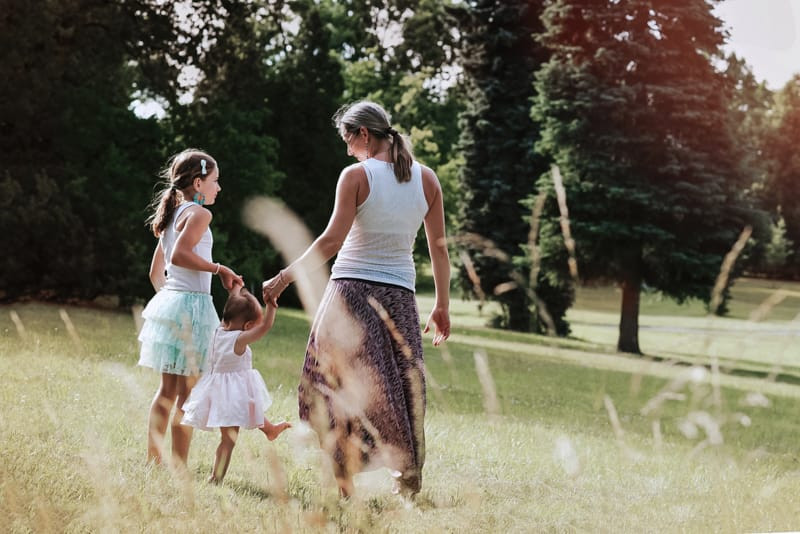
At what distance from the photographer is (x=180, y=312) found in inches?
154

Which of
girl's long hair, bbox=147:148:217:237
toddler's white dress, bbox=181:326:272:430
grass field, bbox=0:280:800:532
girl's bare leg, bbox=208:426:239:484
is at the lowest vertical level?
grass field, bbox=0:280:800:532

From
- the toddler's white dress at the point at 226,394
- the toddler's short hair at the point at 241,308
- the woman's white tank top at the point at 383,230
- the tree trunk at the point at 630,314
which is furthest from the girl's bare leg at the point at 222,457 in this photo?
the tree trunk at the point at 630,314

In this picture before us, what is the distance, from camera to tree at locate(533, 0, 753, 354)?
1565 centimetres

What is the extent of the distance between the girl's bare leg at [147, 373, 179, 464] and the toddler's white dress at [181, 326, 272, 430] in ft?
0.54

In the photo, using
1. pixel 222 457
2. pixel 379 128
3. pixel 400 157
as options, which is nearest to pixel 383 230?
pixel 400 157

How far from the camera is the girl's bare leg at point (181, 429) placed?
3.84 metres

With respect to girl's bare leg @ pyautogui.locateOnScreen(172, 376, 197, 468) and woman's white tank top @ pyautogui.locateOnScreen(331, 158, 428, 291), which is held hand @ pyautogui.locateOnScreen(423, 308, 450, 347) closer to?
woman's white tank top @ pyautogui.locateOnScreen(331, 158, 428, 291)

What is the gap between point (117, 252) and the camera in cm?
1512

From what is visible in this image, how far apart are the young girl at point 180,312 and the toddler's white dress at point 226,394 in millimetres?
111

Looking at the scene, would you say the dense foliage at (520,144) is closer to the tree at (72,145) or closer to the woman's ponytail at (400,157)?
the tree at (72,145)

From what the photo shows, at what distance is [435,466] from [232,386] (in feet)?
4.97

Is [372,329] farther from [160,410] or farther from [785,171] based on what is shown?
[785,171]

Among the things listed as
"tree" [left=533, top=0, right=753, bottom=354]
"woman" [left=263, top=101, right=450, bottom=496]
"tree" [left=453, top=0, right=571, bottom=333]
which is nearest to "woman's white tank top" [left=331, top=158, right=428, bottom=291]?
"woman" [left=263, top=101, right=450, bottom=496]

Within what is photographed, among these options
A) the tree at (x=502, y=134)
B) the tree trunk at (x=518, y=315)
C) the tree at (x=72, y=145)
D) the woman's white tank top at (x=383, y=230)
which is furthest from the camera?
the tree trunk at (x=518, y=315)
